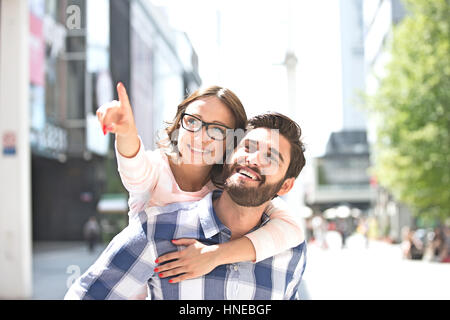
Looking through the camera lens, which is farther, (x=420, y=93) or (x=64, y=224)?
(x=64, y=224)

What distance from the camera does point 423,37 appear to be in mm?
10781

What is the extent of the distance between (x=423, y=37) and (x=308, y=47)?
9526mm

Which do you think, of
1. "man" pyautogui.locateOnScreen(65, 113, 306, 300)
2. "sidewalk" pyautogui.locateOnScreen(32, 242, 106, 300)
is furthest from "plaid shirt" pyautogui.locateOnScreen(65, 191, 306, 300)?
"sidewalk" pyautogui.locateOnScreen(32, 242, 106, 300)

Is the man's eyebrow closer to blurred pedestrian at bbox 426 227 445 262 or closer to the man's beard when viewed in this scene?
the man's beard

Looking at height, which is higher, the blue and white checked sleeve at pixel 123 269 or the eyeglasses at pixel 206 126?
the eyeglasses at pixel 206 126

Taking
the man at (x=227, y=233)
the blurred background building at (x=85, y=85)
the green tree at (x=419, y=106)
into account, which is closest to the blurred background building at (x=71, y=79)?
the blurred background building at (x=85, y=85)

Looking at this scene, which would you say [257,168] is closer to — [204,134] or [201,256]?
[204,134]

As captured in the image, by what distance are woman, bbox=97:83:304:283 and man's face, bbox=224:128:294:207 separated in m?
0.06

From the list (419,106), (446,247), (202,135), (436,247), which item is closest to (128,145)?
(202,135)

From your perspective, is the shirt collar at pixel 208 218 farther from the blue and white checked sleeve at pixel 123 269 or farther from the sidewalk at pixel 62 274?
the sidewalk at pixel 62 274

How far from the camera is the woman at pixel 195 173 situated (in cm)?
136

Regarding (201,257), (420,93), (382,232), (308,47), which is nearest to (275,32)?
(308,47)
